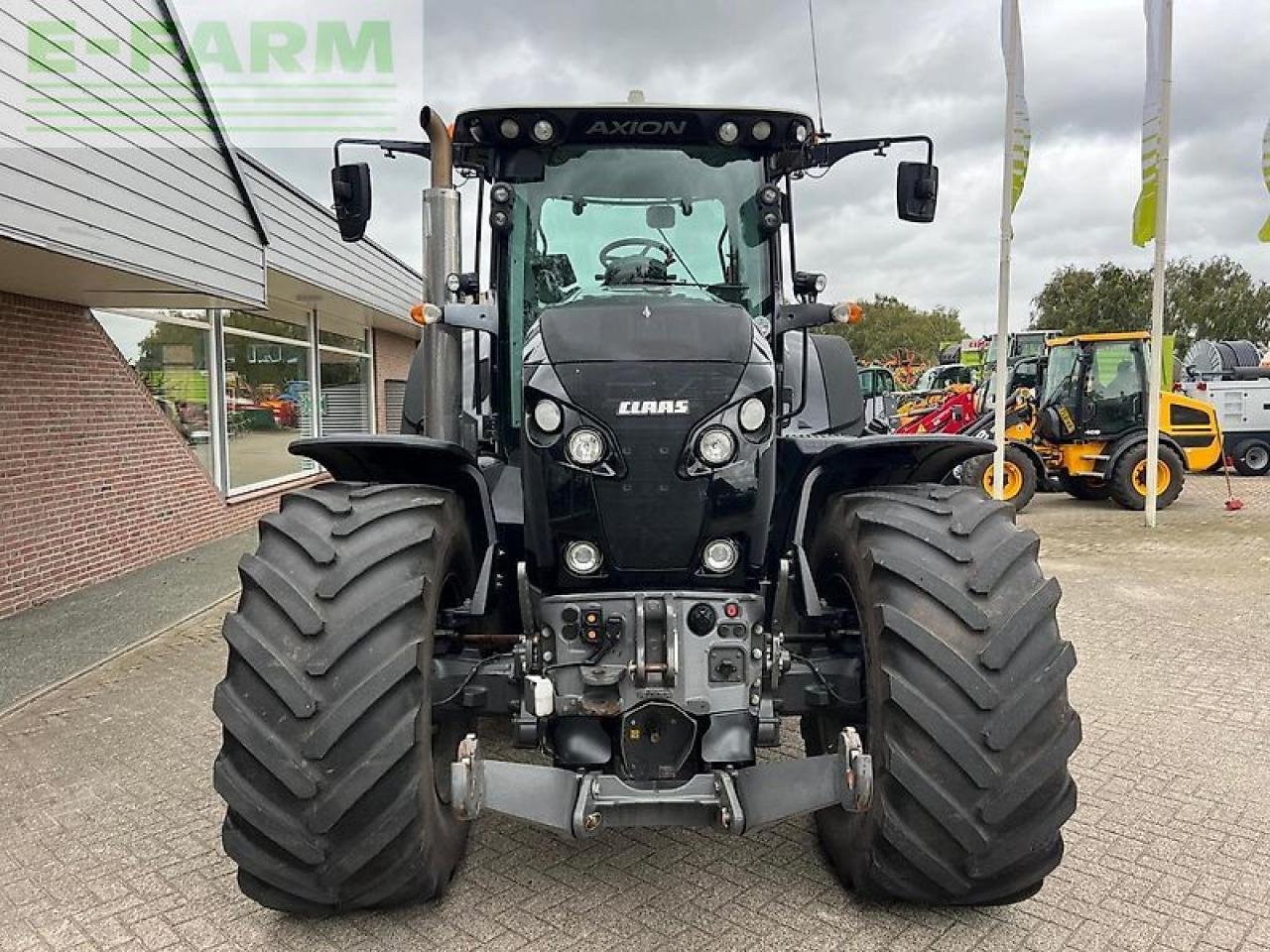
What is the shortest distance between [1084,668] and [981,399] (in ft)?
33.4

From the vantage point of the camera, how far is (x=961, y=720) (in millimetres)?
2551

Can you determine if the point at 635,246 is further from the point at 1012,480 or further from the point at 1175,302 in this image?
the point at 1175,302

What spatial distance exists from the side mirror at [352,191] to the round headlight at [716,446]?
1.82m

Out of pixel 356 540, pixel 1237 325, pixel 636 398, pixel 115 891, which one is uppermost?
pixel 1237 325

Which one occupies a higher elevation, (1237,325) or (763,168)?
(1237,325)

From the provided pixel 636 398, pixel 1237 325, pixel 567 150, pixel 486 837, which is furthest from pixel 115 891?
pixel 1237 325

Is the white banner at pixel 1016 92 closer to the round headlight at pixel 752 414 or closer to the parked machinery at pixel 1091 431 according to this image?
the parked machinery at pixel 1091 431

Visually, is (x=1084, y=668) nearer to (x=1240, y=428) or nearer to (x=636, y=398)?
(x=636, y=398)

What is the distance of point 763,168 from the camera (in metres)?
3.50

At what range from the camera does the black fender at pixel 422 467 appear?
2.94 m

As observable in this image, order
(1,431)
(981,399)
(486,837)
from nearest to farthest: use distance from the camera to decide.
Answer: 1. (486,837)
2. (1,431)
3. (981,399)

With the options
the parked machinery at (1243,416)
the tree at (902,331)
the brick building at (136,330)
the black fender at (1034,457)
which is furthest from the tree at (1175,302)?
the brick building at (136,330)

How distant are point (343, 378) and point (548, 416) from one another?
1430 cm

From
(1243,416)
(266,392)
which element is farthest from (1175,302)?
(266,392)
